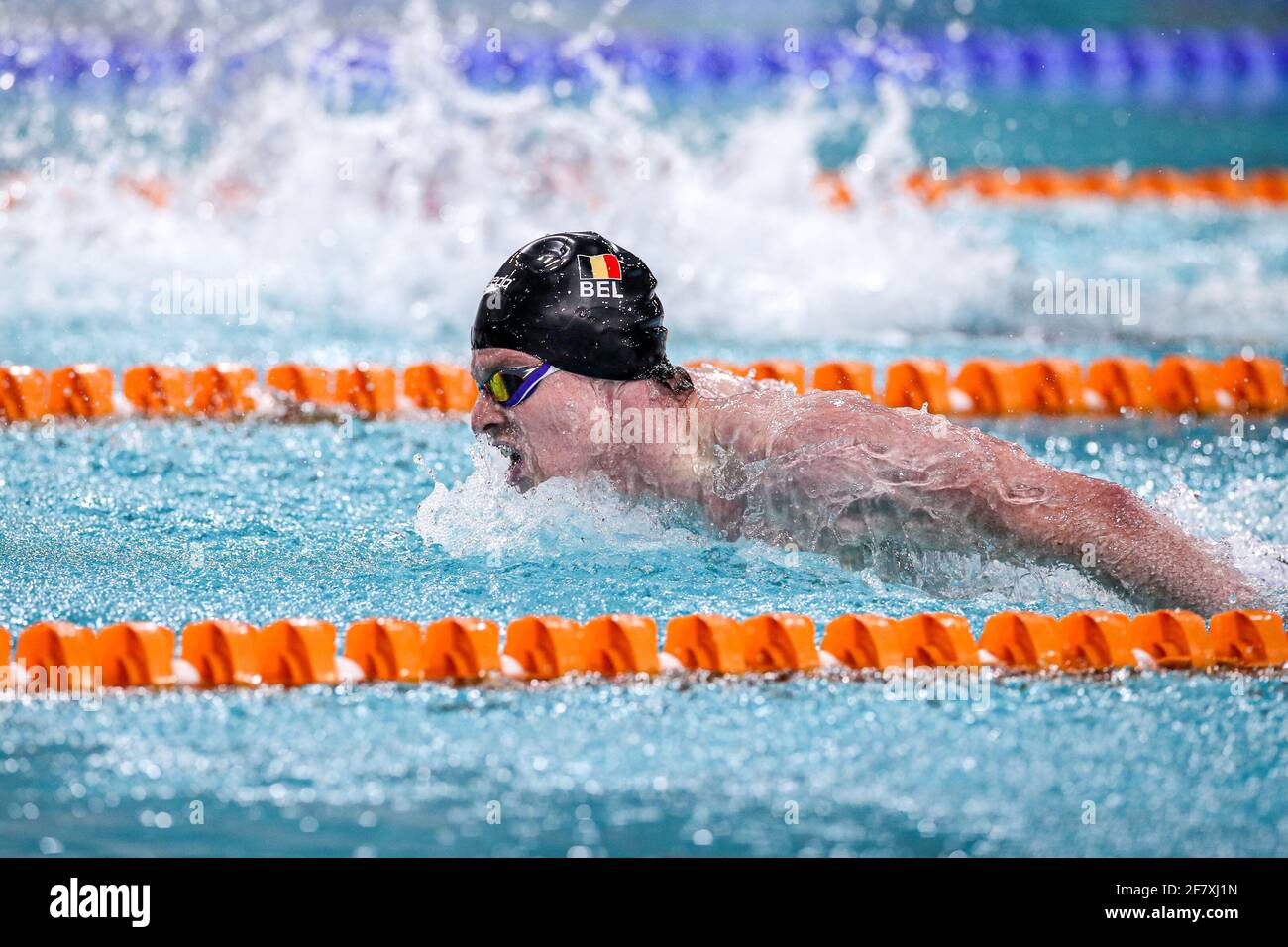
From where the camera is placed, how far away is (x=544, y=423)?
3.01m

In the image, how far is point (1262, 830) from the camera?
220cm

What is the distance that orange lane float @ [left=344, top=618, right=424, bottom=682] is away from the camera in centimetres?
265

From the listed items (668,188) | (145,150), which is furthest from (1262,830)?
(145,150)

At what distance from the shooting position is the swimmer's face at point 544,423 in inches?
118

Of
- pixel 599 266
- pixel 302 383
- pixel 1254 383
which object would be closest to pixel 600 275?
pixel 599 266

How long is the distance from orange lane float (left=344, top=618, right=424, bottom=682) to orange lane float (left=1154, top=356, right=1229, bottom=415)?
3.08m

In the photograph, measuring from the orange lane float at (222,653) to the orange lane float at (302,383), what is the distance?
2170 millimetres

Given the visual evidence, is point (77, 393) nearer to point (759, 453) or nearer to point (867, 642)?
point (759, 453)

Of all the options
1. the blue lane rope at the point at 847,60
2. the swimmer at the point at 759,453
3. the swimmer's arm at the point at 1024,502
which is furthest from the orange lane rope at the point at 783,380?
the blue lane rope at the point at 847,60

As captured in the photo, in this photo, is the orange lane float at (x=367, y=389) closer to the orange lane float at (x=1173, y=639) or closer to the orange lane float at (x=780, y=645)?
the orange lane float at (x=780, y=645)

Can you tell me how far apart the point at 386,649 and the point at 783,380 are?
2107 mm

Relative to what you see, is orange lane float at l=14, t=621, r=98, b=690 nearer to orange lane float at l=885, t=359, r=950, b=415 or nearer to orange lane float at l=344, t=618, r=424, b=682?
orange lane float at l=344, t=618, r=424, b=682

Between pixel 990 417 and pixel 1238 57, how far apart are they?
7918mm

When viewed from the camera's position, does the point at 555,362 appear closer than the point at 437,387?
Yes
